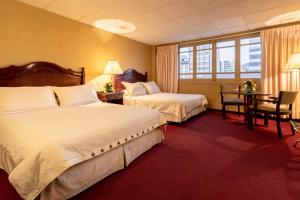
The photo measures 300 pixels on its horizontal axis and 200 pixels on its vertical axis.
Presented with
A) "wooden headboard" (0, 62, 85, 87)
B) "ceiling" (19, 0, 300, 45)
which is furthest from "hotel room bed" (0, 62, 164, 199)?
"ceiling" (19, 0, 300, 45)

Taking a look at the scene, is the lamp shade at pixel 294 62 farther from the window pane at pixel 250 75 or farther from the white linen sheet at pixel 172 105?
the white linen sheet at pixel 172 105

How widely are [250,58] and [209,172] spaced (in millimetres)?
3845

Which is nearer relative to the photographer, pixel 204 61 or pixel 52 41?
pixel 52 41

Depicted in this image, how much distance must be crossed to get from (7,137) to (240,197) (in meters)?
2.25

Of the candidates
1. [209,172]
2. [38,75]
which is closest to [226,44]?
[209,172]

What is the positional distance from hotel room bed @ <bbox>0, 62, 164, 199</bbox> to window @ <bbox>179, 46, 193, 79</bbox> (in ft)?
12.2

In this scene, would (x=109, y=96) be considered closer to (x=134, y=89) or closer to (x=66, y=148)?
(x=134, y=89)

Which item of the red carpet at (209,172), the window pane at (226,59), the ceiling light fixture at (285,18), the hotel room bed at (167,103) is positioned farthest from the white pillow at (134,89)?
the ceiling light fixture at (285,18)

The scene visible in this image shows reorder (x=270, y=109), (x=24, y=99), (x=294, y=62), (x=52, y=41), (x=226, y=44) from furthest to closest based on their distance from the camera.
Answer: (x=226, y=44), (x=294, y=62), (x=52, y=41), (x=270, y=109), (x=24, y=99)

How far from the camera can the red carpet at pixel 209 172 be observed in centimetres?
155

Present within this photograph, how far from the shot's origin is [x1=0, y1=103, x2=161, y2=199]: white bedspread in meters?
1.26

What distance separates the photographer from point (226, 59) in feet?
16.1

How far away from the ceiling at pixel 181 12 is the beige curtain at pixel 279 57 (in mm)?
265

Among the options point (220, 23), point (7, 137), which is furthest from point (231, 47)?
point (7, 137)
